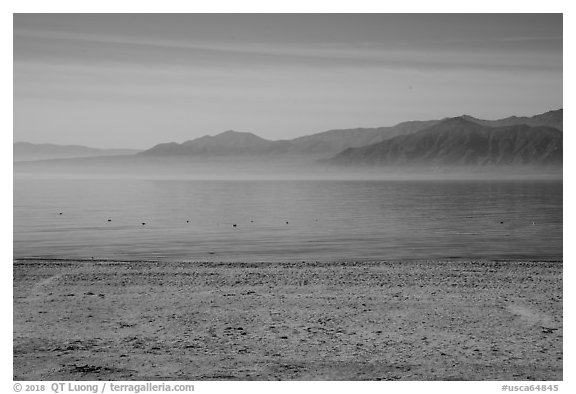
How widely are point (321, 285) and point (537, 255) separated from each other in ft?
43.1

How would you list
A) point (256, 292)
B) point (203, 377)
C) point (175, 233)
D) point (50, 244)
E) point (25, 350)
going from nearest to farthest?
point (203, 377) → point (25, 350) → point (256, 292) → point (50, 244) → point (175, 233)

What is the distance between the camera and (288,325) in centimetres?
1382

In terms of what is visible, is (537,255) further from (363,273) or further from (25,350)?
(25,350)

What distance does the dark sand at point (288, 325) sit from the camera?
37.9 ft

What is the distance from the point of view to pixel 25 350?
12.5 metres

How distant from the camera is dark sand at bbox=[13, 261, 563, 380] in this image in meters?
11.5

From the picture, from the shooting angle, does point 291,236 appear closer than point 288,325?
No

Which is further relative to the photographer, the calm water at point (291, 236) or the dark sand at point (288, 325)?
the calm water at point (291, 236)

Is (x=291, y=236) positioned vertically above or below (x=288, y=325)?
below

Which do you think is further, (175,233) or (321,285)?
(175,233)

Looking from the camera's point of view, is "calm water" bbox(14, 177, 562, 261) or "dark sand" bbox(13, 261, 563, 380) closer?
"dark sand" bbox(13, 261, 563, 380)

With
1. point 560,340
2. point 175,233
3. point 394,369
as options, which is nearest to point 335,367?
point 394,369
